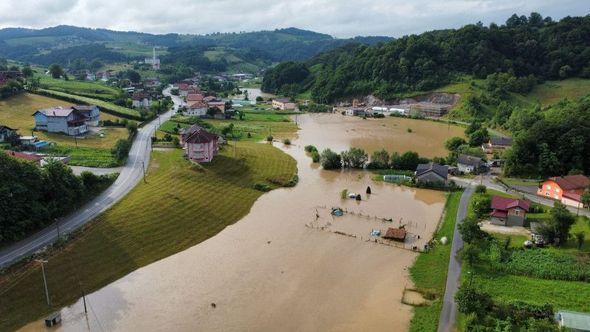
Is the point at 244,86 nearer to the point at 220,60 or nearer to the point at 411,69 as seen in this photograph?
the point at 220,60

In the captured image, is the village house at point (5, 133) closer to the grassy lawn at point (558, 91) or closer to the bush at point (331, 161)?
the bush at point (331, 161)

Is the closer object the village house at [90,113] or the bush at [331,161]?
the bush at [331,161]

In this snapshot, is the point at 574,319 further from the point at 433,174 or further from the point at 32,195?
the point at 32,195

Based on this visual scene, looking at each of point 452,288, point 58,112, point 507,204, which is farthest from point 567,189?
point 58,112

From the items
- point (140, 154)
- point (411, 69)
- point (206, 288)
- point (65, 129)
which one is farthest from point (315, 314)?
point (411, 69)

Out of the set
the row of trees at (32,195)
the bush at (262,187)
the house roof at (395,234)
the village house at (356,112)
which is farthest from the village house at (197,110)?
the house roof at (395,234)

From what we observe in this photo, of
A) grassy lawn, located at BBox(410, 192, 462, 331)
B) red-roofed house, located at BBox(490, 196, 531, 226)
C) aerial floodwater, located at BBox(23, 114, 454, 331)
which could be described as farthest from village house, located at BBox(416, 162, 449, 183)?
red-roofed house, located at BBox(490, 196, 531, 226)
